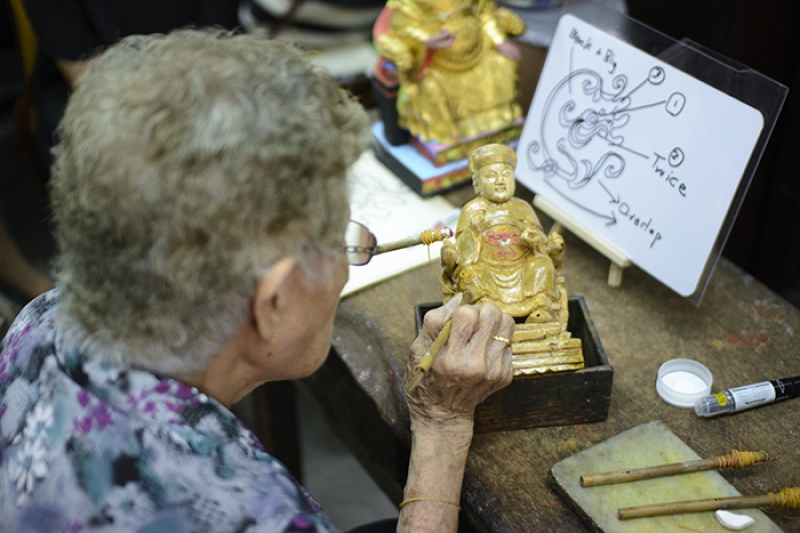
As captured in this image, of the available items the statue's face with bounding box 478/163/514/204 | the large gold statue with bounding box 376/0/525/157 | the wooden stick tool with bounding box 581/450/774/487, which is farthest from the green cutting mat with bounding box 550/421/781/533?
the large gold statue with bounding box 376/0/525/157

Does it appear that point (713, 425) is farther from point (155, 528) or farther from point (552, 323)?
point (155, 528)

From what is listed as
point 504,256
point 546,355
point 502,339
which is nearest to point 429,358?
point 502,339

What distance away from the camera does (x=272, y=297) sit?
39.9 inches

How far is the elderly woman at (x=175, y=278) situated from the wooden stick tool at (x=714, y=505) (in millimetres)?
616

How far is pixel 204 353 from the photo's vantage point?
3.41 feet

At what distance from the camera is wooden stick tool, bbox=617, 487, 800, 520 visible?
4.19 feet

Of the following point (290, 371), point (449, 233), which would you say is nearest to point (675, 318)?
point (449, 233)

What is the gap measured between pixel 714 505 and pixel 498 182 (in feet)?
2.62

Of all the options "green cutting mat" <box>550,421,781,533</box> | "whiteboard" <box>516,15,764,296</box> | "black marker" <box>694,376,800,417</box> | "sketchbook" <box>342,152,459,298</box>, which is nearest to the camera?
"green cutting mat" <box>550,421,781,533</box>

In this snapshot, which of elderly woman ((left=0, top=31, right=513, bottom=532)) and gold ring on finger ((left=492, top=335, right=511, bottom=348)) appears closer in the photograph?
elderly woman ((left=0, top=31, right=513, bottom=532))

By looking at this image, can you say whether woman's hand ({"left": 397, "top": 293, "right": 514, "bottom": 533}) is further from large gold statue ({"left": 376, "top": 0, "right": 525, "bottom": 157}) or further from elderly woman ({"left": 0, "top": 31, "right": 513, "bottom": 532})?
large gold statue ({"left": 376, "top": 0, "right": 525, "bottom": 157})

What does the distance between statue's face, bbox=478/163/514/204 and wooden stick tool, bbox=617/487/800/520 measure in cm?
72

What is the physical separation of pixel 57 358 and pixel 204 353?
0.78ft

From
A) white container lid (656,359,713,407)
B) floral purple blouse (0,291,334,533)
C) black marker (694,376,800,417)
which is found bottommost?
white container lid (656,359,713,407)
